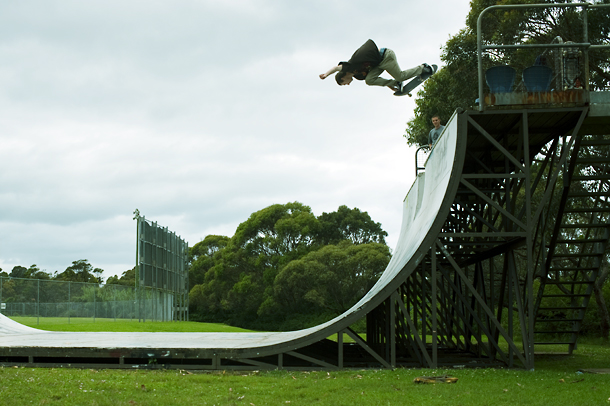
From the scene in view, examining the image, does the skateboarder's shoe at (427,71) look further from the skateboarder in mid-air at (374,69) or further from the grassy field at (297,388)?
the grassy field at (297,388)

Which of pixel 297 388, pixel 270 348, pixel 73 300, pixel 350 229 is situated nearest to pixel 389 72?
pixel 270 348

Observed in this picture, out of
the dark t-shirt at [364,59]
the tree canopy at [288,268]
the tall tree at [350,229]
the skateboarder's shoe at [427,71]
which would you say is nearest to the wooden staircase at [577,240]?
the skateboarder's shoe at [427,71]

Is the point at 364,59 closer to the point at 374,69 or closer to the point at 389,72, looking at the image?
the point at 374,69

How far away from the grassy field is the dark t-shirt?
4558mm

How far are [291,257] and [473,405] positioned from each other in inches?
1772

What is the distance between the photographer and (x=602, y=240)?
1092cm

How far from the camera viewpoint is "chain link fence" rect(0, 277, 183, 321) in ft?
88.7

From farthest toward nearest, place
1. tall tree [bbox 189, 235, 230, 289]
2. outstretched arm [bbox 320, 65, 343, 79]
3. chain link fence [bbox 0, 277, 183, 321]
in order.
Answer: tall tree [bbox 189, 235, 230, 289] → chain link fence [bbox 0, 277, 183, 321] → outstretched arm [bbox 320, 65, 343, 79]

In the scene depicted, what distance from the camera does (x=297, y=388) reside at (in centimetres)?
725

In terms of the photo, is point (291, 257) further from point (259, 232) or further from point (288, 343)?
point (288, 343)

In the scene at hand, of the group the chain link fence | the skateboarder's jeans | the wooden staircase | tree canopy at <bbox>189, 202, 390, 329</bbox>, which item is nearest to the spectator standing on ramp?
the wooden staircase

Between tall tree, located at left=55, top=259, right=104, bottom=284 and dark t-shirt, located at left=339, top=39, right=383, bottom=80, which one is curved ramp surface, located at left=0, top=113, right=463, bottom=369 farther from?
tall tree, located at left=55, top=259, right=104, bottom=284

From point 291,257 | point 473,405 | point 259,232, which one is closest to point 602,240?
point 473,405

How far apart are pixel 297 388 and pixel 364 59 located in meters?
4.90
